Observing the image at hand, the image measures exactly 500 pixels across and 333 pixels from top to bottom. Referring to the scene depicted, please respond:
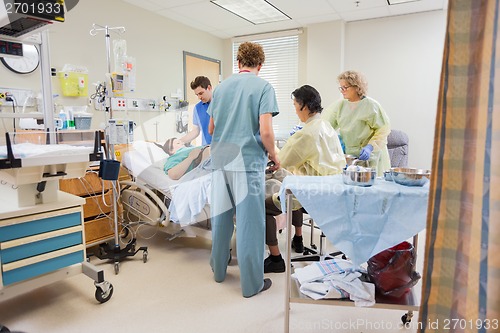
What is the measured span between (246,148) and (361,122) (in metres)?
1.23

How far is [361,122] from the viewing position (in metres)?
2.82

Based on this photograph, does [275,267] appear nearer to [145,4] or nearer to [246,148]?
[246,148]

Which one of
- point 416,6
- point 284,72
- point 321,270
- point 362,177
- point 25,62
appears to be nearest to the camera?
point 362,177

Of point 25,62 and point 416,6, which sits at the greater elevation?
point 416,6

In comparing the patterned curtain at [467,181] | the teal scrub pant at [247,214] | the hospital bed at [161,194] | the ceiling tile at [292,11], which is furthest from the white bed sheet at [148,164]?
the patterned curtain at [467,181]

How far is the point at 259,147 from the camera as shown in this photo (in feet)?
6.97

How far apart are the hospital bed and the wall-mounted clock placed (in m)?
1.04

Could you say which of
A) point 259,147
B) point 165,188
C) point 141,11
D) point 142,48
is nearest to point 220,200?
point 259,147

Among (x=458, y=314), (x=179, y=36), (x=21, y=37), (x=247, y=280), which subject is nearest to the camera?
(x=458, y=314)

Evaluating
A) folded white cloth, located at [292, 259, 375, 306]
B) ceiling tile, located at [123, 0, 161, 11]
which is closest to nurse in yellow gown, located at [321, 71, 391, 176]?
folded white cloth, located at [292, 259, 375, 306]

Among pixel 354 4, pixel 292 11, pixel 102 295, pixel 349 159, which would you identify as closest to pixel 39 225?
pixel 102 295

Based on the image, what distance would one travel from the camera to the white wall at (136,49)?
325cm

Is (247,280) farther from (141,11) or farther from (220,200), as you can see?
(141,11)

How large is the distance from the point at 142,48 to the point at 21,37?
2.32 meters
